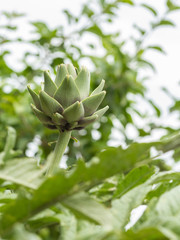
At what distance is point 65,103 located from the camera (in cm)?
44

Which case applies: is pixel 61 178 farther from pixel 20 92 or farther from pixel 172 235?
pixel 20 92

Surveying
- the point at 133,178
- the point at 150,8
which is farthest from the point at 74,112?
the point at 150,8

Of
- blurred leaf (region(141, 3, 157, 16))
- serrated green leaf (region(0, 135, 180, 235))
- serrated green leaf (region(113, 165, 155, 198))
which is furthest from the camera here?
blurred leaf (region(141, 3, 157, 16))

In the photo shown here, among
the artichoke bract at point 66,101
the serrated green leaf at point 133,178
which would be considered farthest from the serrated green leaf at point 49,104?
the serrated green leaf at point 133,178

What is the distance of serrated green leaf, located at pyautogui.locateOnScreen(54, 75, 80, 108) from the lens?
1.39 ft

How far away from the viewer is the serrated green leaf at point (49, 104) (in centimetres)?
43

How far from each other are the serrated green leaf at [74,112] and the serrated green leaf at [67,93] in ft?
0.04

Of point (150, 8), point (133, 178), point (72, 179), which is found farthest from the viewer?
point (150, 8)

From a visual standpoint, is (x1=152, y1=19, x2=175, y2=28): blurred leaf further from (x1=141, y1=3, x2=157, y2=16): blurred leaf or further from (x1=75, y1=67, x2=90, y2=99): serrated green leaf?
(x1=75, y1=67, x2=90, y2=99): serrated green leaf

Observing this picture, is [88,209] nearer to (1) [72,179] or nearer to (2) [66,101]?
(1) [72,179]

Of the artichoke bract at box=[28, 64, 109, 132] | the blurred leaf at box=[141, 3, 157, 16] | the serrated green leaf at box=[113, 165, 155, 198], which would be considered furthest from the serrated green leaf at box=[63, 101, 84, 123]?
the blurred leaf at box=[141, 3, 157, 16]

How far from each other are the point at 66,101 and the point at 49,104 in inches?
0.9

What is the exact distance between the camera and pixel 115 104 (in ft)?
4.82

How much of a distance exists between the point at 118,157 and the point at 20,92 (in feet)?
4.16
